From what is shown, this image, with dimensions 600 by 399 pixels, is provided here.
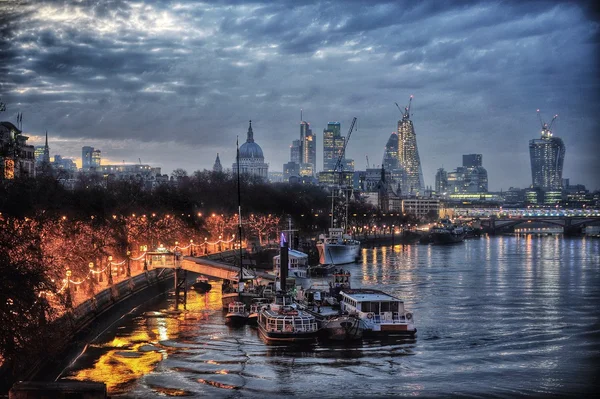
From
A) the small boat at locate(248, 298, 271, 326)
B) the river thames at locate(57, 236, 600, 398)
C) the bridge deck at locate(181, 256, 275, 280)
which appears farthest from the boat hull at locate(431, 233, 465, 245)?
the small boat at locate(248, 298, 271, 326)

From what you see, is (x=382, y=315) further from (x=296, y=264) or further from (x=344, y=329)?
(x=296, y=264)

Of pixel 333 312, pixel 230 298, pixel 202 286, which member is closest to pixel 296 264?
pixel 202 286

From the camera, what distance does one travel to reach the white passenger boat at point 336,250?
93938 mm

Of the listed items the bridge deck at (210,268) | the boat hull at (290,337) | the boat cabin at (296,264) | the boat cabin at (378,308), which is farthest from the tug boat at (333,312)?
the boat cabin at (296,264)

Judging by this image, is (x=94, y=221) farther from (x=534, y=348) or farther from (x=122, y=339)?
(x=534, y=348)

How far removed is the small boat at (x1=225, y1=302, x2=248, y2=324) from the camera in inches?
1870

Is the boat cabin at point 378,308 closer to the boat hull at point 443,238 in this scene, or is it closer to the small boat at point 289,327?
the small boat at point 289,327

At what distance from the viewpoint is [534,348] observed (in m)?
39.1

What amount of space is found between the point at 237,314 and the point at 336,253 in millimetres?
47789

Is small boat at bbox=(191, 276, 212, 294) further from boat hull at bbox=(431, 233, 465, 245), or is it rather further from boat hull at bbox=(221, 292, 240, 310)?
boat hull at bbox=(431, 233, 465, 245)

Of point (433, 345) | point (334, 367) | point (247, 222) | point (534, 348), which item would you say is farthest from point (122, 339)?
point (247, 222)

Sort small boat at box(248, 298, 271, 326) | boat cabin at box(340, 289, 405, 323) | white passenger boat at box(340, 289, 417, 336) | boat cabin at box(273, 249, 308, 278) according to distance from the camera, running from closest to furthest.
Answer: white passenger boat at box(340, 289, 417, 336) → boat cabin at box(340, 289, 405, 323) → small boat at box(248, 298, 271, 326) → boat cabin at box(273, 249, 308, 278)

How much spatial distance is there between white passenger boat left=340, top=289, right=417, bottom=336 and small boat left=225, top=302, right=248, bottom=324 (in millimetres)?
6150

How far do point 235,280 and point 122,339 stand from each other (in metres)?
16.7
